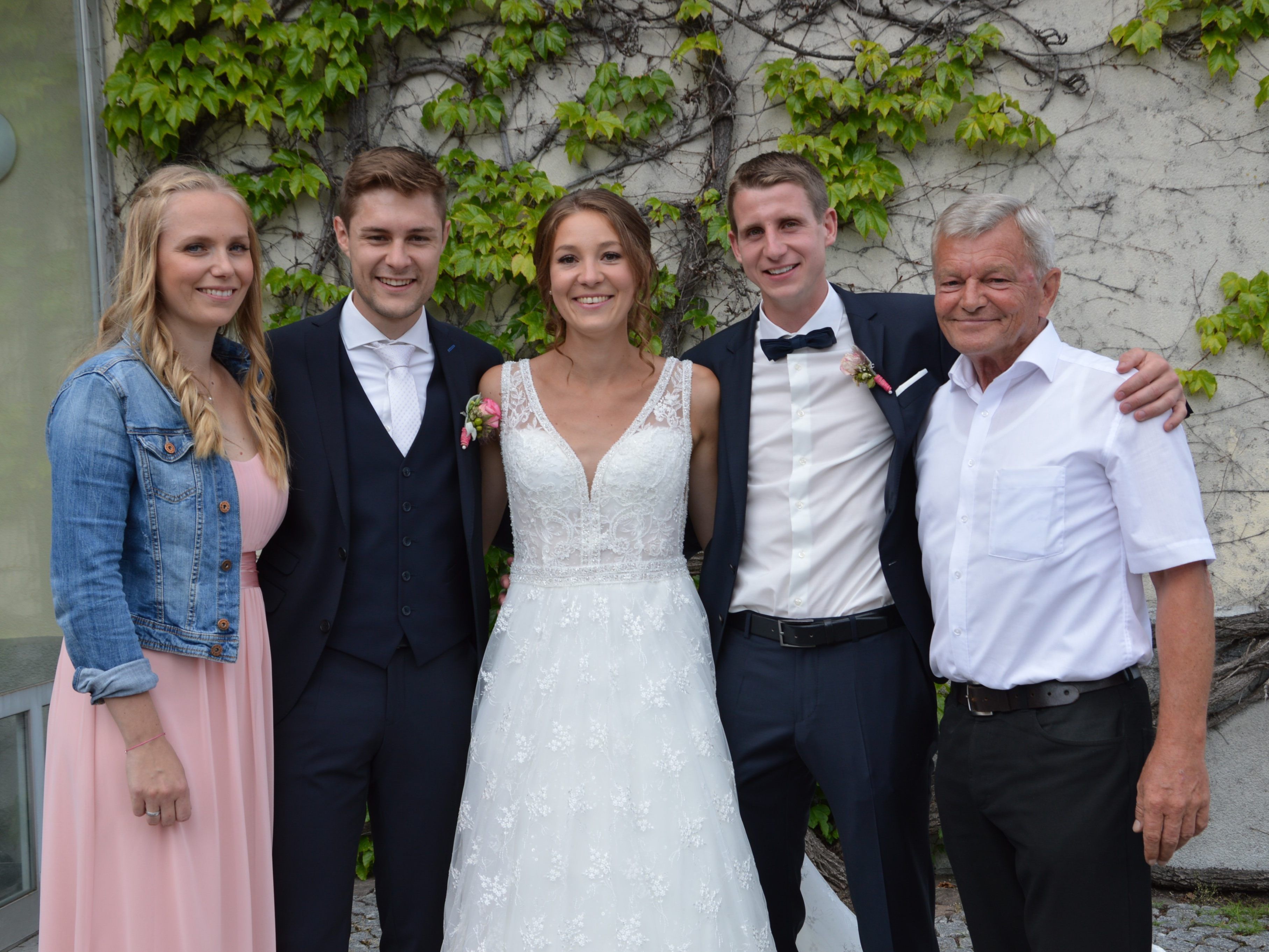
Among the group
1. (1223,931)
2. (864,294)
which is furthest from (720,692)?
(1223,931)

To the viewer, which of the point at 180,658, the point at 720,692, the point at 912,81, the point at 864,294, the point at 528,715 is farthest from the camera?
the point at 912,81

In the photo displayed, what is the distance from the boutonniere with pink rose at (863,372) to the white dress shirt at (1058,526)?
353 millimetres

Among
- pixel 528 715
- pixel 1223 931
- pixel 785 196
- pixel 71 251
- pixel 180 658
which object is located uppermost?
pixel 71 251

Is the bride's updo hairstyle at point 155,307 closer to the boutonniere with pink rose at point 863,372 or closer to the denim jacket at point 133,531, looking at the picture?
the denim jacket at point 133,531

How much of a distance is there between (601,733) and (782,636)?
1.68 ft

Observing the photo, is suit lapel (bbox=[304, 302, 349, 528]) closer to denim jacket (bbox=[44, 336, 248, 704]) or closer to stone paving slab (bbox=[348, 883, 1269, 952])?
denim jacket (bbox=[44, 336, 248, 704])

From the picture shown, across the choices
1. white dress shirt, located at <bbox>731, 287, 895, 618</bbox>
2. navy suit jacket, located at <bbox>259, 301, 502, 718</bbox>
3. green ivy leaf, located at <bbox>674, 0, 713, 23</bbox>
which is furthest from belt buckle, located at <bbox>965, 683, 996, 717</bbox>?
green ivy leaf, located at <bbox>674, 0, 713, 23</bbox>

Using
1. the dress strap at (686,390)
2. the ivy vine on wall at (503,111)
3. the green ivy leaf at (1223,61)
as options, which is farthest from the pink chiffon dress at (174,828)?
the green ivy leaf at (1223,61)

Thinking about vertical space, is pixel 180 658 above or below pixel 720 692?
above

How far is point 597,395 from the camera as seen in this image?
267cm

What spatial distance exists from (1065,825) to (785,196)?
1598 millimetres

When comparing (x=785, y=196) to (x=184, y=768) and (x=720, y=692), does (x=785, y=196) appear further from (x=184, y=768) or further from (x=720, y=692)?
(x=184, y=768)

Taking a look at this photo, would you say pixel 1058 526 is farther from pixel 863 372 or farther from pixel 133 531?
pixel 133 531

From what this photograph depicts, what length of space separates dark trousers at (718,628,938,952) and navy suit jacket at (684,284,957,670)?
113 millimetres
